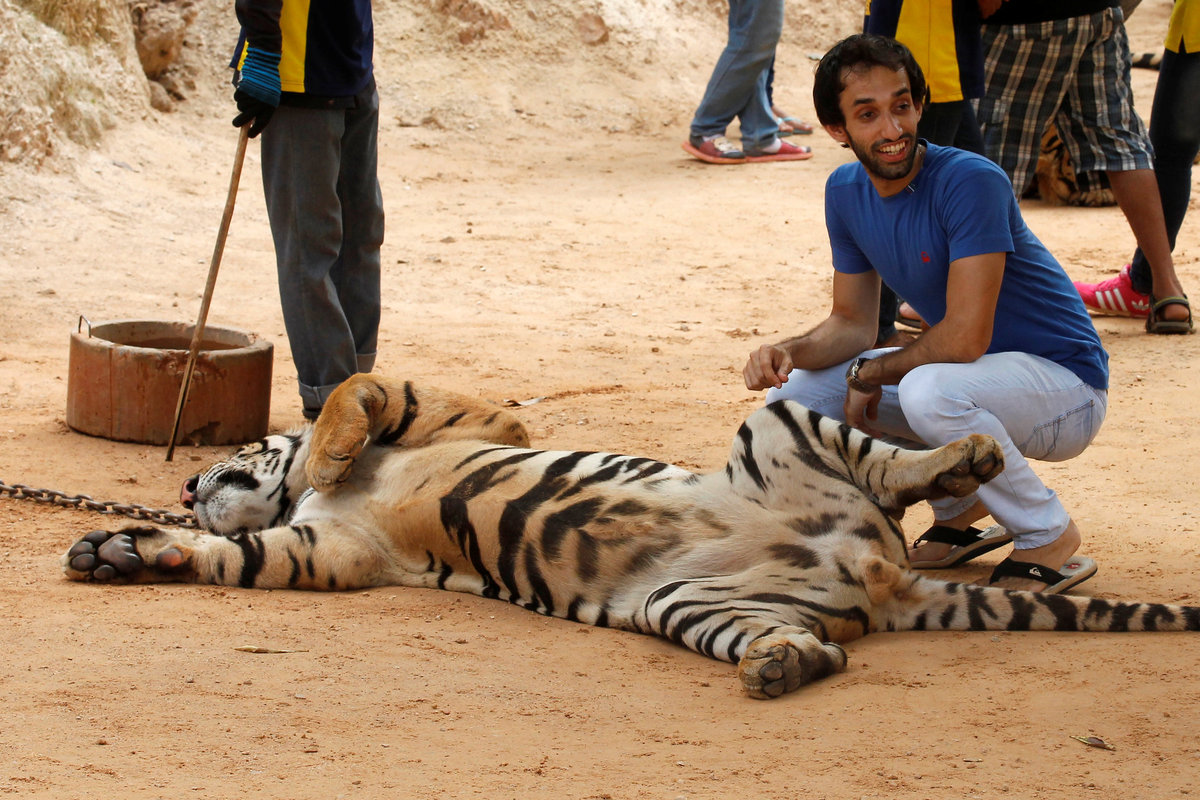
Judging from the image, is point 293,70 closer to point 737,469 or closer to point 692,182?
point 737,469

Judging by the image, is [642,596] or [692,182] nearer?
[642,596]

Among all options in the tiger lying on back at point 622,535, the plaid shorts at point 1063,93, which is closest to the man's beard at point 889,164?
the tiger lying on back at point 622,535

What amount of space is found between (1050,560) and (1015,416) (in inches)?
16.6

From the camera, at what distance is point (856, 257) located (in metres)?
4.11

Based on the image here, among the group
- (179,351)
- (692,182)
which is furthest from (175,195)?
(179,351)

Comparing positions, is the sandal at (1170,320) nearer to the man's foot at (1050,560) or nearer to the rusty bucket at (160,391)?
the man's foot at (1050,560)

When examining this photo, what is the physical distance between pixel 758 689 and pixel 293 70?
321 centimetres

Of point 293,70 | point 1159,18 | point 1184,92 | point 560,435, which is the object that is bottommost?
point 560,435

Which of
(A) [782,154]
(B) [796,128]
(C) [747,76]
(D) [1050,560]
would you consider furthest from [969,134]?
(B) [796,128]

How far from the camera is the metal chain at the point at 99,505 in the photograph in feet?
14.0

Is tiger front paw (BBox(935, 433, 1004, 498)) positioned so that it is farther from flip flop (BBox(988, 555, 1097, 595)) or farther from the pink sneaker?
the pink sneaker

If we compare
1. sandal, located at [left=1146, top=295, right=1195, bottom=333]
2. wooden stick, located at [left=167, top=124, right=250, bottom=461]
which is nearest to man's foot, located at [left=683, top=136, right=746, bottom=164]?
sandal, located at [left=1146, top=295, right=1195, bottom=333]

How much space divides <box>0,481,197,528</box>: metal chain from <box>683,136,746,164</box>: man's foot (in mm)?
8141

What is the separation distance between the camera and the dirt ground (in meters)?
2.43
